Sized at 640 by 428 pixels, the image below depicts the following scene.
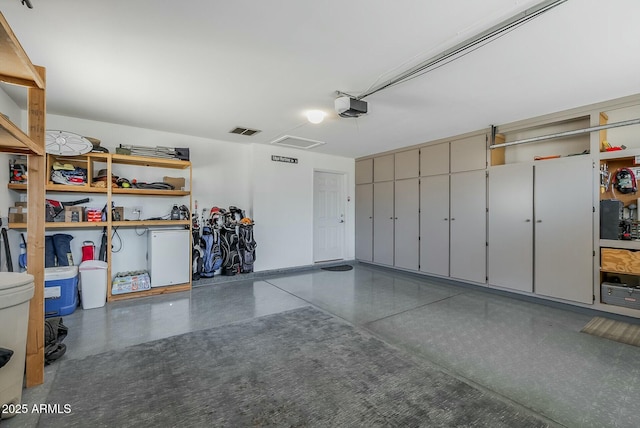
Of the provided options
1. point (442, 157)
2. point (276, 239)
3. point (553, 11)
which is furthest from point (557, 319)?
point (276, 239)

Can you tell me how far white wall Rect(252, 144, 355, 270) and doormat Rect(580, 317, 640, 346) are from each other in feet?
14.9

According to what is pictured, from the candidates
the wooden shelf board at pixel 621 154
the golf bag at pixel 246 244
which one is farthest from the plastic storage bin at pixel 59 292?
the wooden shelf board at pixel 621 154

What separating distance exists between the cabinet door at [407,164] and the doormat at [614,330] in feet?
10.9

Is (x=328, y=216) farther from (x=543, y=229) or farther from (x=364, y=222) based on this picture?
(x=543, y=229)

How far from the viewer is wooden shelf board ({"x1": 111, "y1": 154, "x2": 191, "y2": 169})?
419 centimetres

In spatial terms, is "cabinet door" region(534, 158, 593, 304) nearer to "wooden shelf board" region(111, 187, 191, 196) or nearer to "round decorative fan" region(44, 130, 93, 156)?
"wooden shelf board" region(111, 187, 191, 196)

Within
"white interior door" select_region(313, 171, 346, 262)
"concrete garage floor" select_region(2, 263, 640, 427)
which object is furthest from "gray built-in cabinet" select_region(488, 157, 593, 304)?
"white interior door" select_region(313, 171, 346, 262)

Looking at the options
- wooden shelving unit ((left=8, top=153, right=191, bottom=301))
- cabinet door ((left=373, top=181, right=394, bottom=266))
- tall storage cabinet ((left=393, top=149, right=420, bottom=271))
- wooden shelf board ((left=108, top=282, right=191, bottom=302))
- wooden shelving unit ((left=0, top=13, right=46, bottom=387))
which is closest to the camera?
wooden shelving unit ((left=0, top=13, right=46, bottom=387))

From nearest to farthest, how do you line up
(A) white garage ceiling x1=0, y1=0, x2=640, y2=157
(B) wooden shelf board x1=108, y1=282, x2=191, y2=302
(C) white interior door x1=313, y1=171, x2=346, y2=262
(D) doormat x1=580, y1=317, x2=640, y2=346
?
(A) white garage ceiling x1=0, y1=0, x2=640, y2=157, (D) doormat x1=580, y1=317, x2=640, y2=346, (B) wooden shelf board x1=108, y1=282, x2=191, y2=302, (C) white interior door x1=313, y1=171, x2=346, y2=262

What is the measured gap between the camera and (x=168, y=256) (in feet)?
14.6

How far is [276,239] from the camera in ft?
19.3

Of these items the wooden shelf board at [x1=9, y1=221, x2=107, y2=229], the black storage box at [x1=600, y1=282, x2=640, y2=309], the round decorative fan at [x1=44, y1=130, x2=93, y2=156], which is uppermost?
the round decorative fan at [x1=44, y1=130, x2=93, y2=156]

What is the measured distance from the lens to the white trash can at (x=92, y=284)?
3.71 metres

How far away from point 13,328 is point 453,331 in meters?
3.62
